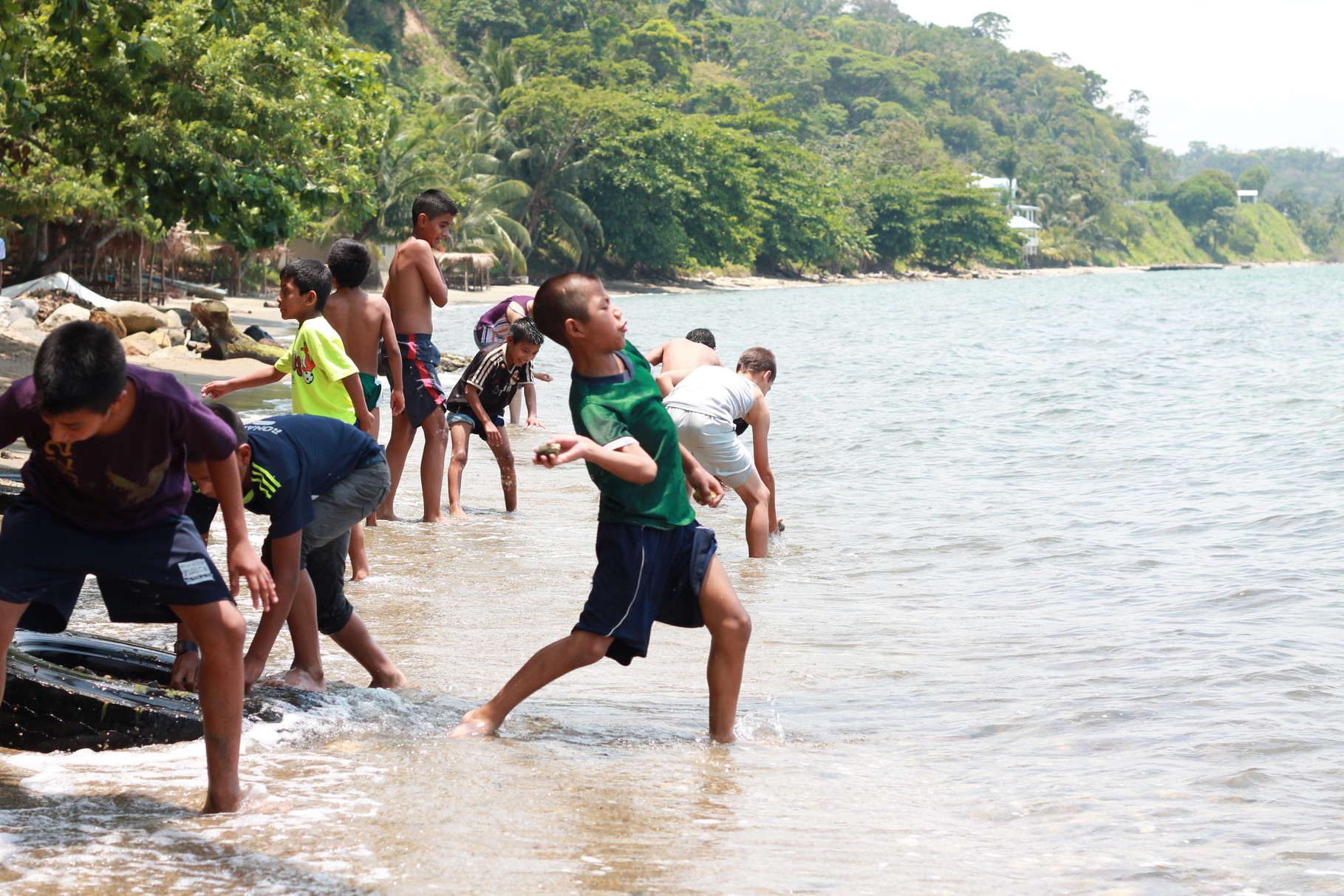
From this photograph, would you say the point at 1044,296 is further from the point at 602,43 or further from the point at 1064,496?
the point at 1064,496

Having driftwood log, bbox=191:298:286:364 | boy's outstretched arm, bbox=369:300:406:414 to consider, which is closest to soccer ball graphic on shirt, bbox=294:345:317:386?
boy's outstretched arm, bbox=369:300:406:414

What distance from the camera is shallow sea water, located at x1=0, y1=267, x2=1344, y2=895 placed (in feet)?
10.3

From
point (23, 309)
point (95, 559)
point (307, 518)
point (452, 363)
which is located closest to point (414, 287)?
point (307, 518)

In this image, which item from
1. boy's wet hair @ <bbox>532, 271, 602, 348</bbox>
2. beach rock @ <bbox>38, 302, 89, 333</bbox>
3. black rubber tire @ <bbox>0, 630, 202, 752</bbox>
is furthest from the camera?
beach rock @ <bbox>38, 302, 89, 333</bbox>

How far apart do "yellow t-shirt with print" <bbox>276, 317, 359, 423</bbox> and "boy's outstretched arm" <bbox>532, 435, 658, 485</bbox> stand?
2.09 metres

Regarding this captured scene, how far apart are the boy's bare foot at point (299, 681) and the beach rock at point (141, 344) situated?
1550 cm

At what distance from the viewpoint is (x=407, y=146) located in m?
46.5

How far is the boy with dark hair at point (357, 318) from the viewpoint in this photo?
20.6ft

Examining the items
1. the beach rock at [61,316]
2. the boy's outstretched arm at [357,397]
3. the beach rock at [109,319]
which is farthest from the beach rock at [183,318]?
the boy's outstretched arm at [357,397]

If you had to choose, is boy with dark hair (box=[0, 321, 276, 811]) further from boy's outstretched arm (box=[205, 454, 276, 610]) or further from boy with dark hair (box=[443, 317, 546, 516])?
boy with dark hair (box=[443, 317, 546, 516])

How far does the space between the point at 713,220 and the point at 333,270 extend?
205 feet

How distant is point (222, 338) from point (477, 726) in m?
17.3

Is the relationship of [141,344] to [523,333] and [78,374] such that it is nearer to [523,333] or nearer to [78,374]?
[523,333]

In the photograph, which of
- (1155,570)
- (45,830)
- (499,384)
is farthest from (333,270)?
(1155,570)
